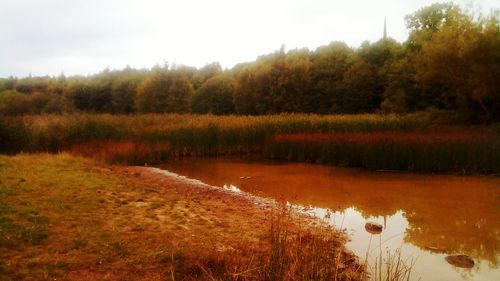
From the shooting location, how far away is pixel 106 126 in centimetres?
1742

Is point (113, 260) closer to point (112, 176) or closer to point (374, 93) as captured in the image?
point (112, 176)

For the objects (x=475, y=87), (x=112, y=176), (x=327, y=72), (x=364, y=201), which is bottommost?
(x=364, y=201)

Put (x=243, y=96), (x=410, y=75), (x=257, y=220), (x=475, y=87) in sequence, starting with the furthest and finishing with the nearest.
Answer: (x=243, y=96), (x=410, y=75), (x=475, y=87), (x=257, y=220)

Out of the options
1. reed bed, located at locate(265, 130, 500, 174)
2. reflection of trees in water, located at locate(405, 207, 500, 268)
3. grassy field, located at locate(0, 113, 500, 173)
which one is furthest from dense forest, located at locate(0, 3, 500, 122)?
reflection of trees in water, located at locate(405, 207, 500, 268)

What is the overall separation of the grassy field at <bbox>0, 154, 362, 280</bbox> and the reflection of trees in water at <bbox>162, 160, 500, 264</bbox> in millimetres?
930

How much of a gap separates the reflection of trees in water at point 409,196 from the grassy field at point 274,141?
2.96 ft

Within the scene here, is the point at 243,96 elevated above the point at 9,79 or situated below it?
below

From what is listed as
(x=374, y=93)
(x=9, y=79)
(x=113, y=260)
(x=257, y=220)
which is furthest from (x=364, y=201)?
(x=9, y=79)

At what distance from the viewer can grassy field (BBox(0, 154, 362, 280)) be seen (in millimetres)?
4012

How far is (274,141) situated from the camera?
57.5 ft

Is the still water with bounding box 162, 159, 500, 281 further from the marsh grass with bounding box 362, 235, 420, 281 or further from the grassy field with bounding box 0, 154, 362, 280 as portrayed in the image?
the grassy field with bounding box 0, 154, 362, 280

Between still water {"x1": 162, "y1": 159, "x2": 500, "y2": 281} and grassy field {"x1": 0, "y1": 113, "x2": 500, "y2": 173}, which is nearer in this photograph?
still water {"x1": 162, "y1": 159, "x2": 500, "y2": 281}

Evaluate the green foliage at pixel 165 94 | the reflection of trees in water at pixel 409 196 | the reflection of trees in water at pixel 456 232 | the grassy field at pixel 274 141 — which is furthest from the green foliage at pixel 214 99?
the reflection of trees in water at pixel 456 232

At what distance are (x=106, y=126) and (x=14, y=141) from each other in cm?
386
